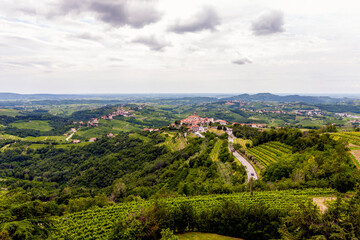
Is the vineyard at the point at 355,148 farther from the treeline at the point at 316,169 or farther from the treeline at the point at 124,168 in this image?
the treeline at the point at 124,168

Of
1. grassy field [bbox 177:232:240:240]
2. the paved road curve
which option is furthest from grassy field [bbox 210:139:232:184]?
grassy field [bbox 177:232:240:240]

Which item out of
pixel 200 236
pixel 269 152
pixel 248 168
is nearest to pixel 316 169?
pixel 248 168

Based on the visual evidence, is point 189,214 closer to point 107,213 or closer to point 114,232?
point 114,232

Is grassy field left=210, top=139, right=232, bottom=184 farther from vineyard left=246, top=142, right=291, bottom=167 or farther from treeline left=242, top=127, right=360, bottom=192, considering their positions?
vineyard left=246, top=142, right=291, bottom=167

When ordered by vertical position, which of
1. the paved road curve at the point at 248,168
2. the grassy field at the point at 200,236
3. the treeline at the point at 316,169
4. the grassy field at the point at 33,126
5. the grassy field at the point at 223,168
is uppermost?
the treeline at the point at 316,169

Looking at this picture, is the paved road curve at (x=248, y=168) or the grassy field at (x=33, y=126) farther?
the grassy field at (x=33, y=126)

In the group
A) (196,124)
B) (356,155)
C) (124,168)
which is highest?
(356,155)

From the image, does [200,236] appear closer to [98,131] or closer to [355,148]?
[355,148]

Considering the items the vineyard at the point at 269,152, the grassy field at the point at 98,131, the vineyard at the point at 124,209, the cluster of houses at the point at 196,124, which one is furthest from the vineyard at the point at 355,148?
the grassy field at the point at 98,131

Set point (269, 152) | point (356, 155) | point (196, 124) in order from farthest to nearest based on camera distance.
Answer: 1. point (196, 124)
2. point (269, 152)
3. point (356, 155)
